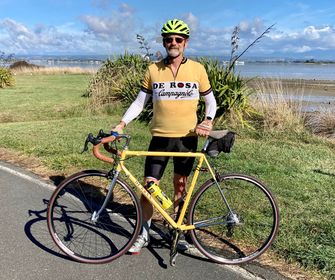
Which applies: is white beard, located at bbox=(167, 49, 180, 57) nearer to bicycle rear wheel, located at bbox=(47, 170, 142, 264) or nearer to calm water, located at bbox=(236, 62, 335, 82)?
bicycle rear wheel, located at bbox=(47, 170, 142, 264)

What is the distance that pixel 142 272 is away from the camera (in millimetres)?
3705

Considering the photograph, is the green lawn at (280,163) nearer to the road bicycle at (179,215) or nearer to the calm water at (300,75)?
the road bicycle at (179,215)

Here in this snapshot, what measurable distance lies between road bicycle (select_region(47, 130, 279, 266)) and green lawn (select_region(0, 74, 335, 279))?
35cm

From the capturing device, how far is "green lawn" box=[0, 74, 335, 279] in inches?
161

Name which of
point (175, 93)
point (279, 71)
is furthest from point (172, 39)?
point (279, 71)

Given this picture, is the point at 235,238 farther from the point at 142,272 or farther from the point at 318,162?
the point at 318,162

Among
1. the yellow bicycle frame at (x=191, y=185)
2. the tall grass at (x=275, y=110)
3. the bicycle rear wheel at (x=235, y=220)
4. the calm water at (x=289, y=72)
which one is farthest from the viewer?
the calm water at (x=289, y=72)

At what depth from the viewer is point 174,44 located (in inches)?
147

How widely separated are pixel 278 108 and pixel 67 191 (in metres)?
7.51

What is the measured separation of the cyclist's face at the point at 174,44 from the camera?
12.2 ft

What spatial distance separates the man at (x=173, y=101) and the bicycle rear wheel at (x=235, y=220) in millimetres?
466

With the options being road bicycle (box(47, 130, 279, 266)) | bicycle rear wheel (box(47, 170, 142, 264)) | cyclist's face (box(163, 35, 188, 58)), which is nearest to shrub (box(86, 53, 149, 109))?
bicycle rear wheel (box(47, 170, 142, 264))

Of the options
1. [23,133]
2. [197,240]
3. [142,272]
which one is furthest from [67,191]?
[23,133]

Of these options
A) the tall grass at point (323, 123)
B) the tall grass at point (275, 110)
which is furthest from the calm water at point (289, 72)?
the tall grass at point (323, 123)
